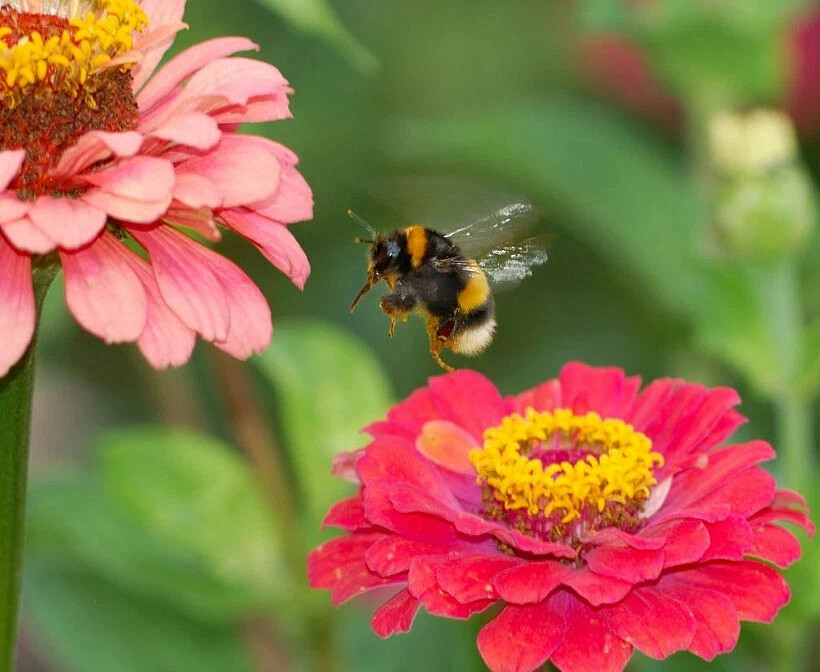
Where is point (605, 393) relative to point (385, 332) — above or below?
above

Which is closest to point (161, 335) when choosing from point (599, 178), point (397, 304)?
point (397, 304)

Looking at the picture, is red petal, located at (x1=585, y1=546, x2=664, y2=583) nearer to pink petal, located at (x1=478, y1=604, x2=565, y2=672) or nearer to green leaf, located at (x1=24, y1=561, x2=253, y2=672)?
pink petal, located at (x1=478, y1=604, x2=565, y2=672)

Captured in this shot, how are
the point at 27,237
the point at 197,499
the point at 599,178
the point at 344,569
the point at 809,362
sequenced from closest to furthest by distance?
the point at 27,237 < the point at 344,569 < the point at 809,362 < the point at 197,499 < the point at 599,178

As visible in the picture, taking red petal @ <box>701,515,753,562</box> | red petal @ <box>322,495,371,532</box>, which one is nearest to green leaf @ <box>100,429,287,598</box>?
red petal @ <box>322,495,371,532</box>

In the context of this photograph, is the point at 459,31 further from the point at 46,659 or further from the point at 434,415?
the point at 434,415

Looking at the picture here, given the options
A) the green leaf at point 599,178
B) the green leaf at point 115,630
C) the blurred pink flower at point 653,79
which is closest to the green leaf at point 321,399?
the green leaf at point 115,630

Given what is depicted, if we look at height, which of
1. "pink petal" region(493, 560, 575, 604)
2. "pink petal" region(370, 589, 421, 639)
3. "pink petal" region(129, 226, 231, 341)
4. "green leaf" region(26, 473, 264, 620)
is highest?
"pink petal" region(129, 226, 231, 341)

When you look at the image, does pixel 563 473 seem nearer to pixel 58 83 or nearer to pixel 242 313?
pixel 242 313
